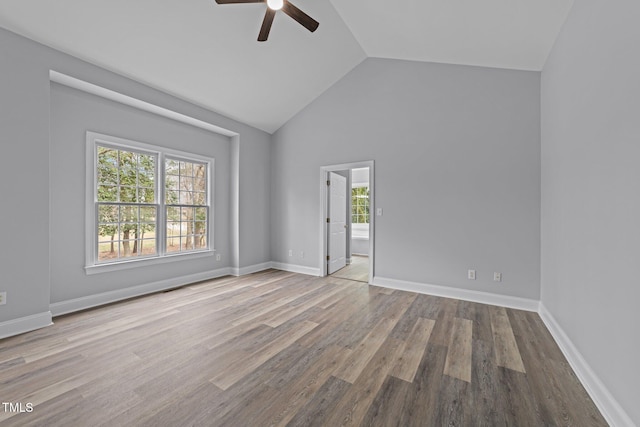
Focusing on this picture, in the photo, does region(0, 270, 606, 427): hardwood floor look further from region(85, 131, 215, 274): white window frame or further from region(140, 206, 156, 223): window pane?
region(140, 206, 156, 223): window pane

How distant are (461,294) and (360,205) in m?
4.53

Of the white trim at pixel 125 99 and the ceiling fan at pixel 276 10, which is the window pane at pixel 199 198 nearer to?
the white trim at pixel 125 99

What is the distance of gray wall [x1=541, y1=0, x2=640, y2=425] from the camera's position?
4.58 feet

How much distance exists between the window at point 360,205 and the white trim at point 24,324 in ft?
21.1

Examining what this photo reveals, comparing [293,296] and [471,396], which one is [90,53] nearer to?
[293,296]

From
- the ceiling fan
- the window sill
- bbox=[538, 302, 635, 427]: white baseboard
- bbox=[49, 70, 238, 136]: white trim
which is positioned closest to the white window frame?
the window sill

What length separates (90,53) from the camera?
9.53 feet

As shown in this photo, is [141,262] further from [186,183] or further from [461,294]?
[461,294]

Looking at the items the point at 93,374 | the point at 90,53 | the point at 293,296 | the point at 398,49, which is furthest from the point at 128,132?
the point at 398,49

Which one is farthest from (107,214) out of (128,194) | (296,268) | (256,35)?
(296,268)

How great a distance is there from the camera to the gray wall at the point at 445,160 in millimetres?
3346

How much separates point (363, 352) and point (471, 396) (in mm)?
835

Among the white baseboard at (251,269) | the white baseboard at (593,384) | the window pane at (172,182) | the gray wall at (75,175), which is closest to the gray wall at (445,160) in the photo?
the white baseboard at (593,384)

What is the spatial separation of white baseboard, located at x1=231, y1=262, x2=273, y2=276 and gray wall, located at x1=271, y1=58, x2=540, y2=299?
1.85 metres
